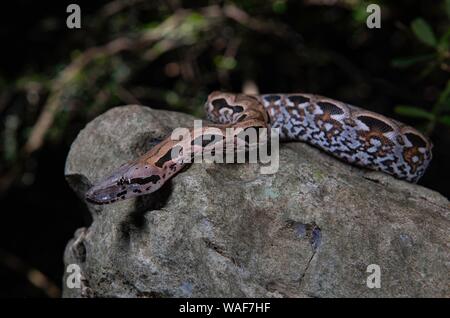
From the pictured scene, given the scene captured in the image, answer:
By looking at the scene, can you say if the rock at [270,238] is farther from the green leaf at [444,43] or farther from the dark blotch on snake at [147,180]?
the green leaf at [444,43]

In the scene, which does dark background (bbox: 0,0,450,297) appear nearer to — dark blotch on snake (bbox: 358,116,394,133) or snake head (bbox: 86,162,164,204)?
dark blotch on snake (bbox: 358,116,394,133)

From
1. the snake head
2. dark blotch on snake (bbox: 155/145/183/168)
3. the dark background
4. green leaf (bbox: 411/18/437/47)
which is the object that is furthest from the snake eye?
the snake head

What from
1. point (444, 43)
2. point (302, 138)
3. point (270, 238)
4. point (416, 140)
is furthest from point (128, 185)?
point (444, 43)

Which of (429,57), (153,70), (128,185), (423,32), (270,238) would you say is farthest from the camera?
(153,70)

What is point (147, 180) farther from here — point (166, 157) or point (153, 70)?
point (153, 70)

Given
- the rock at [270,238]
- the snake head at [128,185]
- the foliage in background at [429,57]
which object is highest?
the foliage in background at [429,57]

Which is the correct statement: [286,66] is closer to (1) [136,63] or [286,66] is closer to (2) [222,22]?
(2) [222,22]

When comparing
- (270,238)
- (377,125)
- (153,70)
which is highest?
(153,70)

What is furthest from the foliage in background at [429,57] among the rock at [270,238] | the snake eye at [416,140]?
the rock at [270,238]
